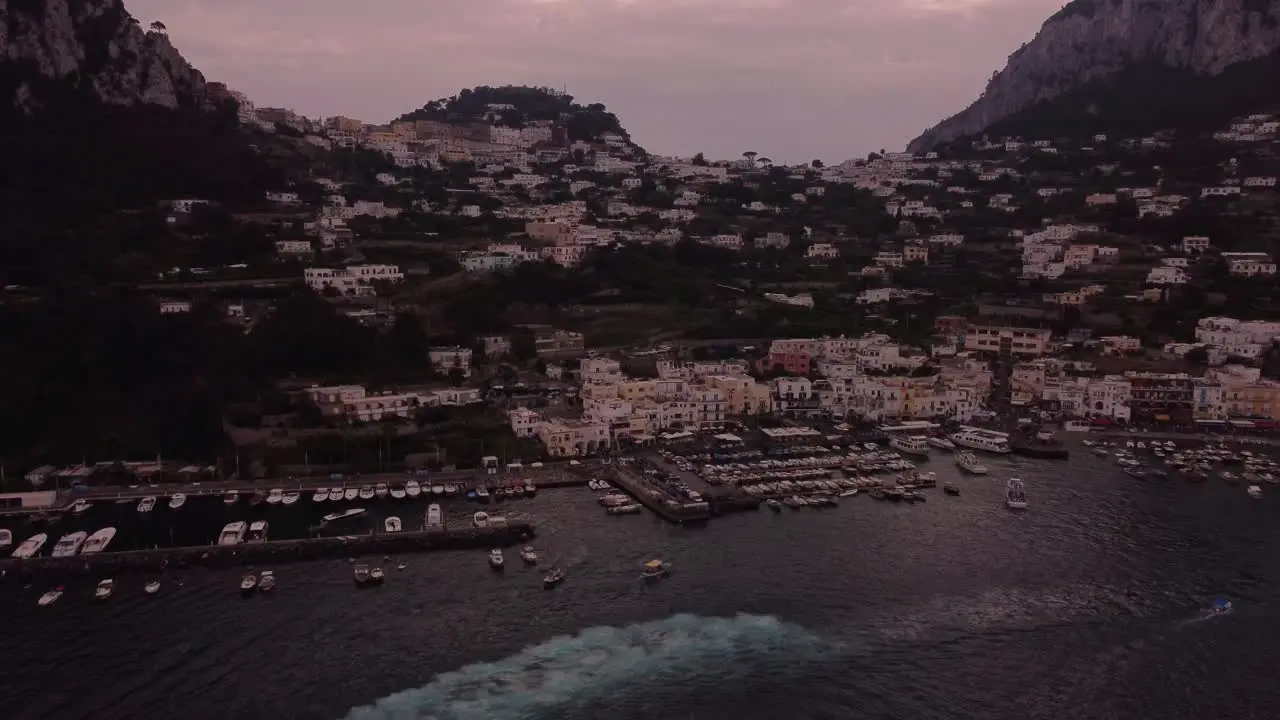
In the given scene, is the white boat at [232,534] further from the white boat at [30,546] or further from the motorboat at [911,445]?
the motorboat at [911,445]

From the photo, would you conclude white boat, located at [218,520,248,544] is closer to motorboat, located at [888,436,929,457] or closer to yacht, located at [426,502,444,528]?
yacht, located at [426,502,444,528]

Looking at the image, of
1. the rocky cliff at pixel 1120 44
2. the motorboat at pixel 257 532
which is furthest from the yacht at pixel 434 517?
the rocky cliff at pixel 1120 44

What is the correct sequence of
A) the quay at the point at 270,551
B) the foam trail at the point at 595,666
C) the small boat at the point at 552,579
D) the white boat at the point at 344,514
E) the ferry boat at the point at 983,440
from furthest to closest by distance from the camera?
1. the ferry boat at the point at 983,440
2. the white boat at the point at 344,514
3. the quay at the point at 270,551
4. the small boat at the point at 552,579
5. the foam trail at the point at 595,666

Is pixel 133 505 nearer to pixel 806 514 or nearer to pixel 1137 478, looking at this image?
pixel 806 514

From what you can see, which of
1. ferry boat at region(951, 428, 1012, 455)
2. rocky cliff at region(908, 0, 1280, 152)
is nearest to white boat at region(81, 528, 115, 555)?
ferry boat at region(951, 428, 1012, 455)

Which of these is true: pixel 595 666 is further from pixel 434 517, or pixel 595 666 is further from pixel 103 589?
pixel 103 589
